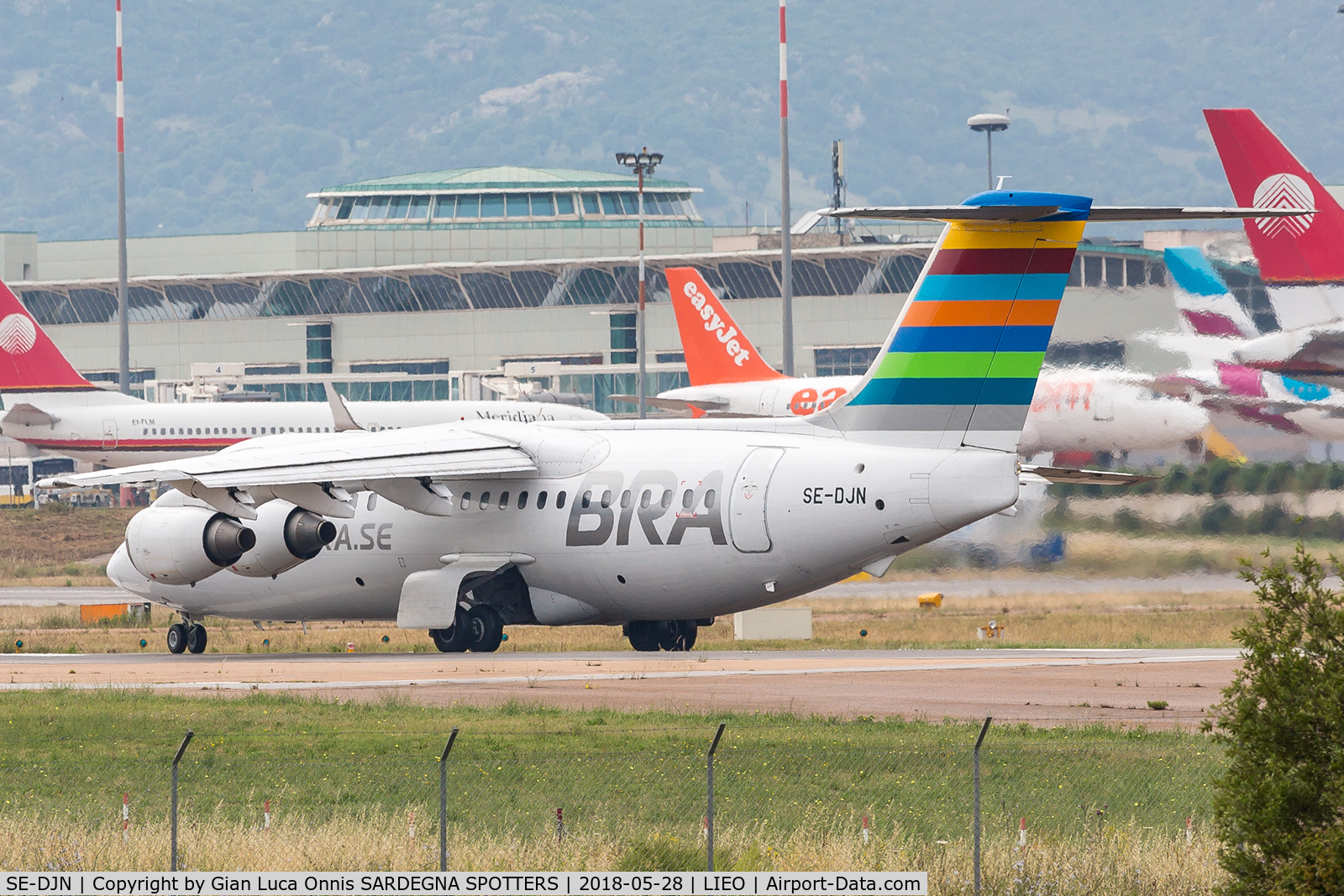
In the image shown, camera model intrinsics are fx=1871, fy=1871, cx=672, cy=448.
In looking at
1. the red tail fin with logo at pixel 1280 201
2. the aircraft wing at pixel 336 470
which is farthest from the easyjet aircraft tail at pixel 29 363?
the red tail fin with logo at pixel 1280 201

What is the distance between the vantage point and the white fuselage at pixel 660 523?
28.3 m

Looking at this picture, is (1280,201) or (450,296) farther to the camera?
(450,296)

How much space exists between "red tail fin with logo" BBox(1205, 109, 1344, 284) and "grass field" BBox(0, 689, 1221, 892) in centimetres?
1708

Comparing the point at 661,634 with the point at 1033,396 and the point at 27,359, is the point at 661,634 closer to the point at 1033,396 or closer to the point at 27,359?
the point at 1033,396

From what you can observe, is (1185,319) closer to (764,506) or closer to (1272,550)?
(1272,550)

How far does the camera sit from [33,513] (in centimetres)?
8100

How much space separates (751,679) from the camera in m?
27.0

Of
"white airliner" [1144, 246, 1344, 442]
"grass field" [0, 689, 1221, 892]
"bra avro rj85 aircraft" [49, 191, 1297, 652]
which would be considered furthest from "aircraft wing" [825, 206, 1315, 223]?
"white airliner" [1144, 246, 1344, 442]

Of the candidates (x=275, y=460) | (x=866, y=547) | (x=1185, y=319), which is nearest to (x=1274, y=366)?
(x=1185, y=319)

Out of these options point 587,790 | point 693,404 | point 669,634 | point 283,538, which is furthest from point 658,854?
point 693,404

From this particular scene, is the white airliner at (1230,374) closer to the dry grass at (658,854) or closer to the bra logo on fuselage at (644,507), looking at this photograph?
the bra logo on fuselage at (644,507)

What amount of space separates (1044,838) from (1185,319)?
2619 cm

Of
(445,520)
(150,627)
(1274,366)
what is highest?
(1274,366)

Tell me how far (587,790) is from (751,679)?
8532 mm
